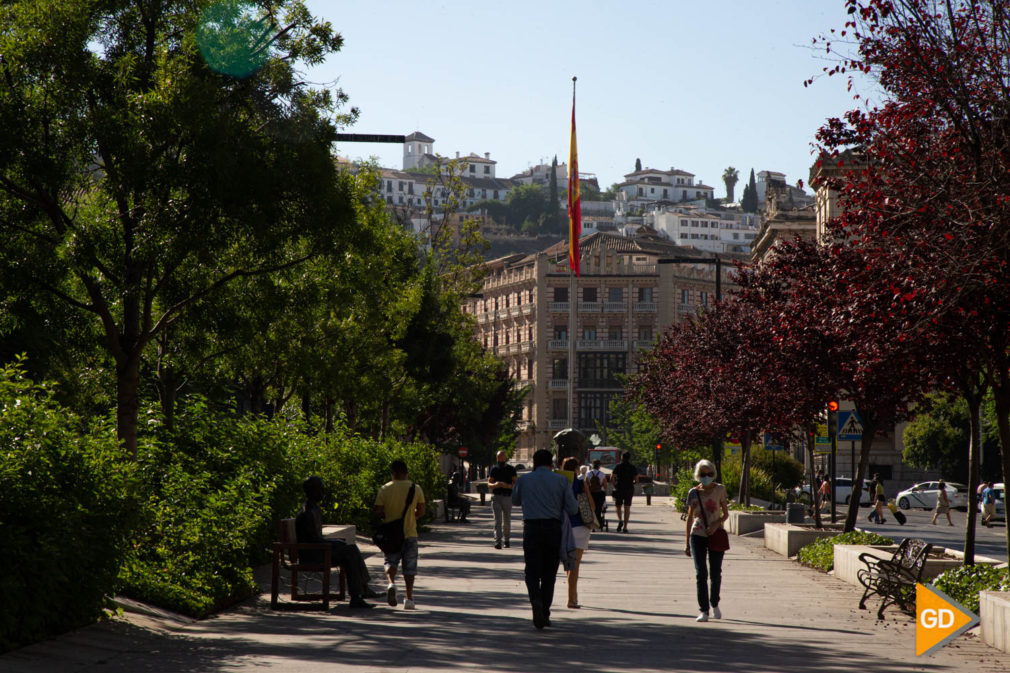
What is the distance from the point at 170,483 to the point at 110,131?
4036mm

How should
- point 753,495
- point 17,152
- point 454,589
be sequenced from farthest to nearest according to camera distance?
point 753,495
point 454,589
point 17,152

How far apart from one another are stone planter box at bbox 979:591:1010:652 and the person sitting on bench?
6.51 metres

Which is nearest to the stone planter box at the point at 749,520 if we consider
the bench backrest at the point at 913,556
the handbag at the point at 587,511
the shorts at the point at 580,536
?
the bench backrest at the point at 913,556

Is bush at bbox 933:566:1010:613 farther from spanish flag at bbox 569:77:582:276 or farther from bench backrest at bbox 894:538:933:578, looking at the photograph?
spanish flag at bbox 569:77:582:276

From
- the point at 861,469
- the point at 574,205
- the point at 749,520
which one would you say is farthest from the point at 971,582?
the point at 574,205

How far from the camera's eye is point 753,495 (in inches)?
1795

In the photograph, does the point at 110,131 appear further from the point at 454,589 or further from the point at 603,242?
the point at 603,242

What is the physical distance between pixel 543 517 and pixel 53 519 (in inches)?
193

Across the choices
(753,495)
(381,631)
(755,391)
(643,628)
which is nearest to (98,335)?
(381,631)

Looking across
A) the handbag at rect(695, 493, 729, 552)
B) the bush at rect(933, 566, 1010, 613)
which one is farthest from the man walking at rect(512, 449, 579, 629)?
the bush at rect(933, 566, 1010, 613)

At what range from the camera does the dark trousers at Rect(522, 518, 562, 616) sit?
1276cm

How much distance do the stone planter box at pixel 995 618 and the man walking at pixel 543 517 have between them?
4.04 m

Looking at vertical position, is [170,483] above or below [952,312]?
below

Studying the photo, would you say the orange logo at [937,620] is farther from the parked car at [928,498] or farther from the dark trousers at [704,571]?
the parked car at [928,498]
